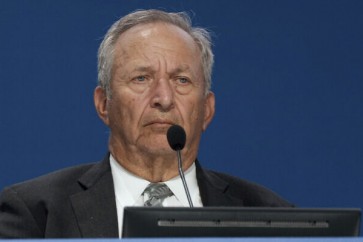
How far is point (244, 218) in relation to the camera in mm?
1944

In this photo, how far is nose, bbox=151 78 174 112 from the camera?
2.73 metres

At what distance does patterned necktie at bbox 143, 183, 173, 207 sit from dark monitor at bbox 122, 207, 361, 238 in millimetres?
810

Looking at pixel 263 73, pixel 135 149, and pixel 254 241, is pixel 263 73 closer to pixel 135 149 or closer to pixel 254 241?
pixel 135 149

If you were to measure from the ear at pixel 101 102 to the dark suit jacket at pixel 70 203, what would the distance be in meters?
0.16

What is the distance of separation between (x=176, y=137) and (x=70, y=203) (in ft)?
1.17

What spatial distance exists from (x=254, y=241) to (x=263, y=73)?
1686 mm

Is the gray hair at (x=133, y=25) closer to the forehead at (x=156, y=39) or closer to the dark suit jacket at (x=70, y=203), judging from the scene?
the forehead at (x=156, y=39)

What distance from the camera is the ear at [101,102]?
2.96 m

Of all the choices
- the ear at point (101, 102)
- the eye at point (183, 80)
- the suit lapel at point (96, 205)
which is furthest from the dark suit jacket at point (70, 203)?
the eye at point (183, 80)

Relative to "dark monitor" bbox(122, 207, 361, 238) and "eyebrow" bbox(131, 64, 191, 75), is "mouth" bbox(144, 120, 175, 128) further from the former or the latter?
"dark monitor" bbox(122, 207, 361, 238)

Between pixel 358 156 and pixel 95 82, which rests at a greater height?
pixel 95 82

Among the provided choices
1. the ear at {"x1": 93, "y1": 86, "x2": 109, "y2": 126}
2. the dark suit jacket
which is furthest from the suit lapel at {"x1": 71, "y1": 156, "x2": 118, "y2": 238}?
the ear at {"x1": 93, "y1": 86, "x2": 109, "y2": 126}

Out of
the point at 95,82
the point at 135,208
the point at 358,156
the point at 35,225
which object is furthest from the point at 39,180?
the point at 358,156

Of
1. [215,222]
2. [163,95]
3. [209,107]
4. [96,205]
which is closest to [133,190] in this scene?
[96,205]
